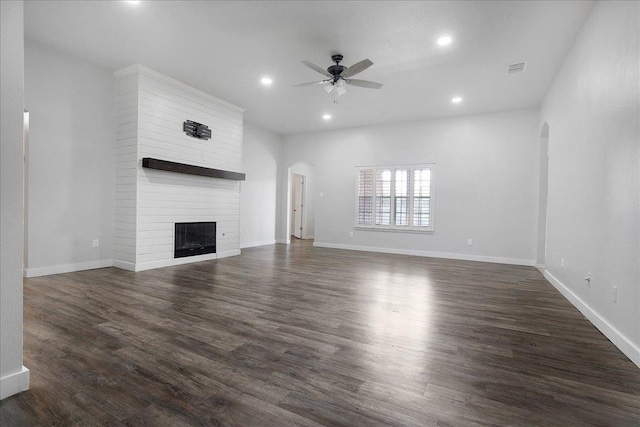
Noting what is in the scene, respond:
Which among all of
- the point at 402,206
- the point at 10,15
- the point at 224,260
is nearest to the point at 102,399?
the point at 10,15

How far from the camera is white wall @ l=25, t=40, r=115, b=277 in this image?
14.1 feet

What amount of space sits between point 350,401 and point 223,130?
5928 mm

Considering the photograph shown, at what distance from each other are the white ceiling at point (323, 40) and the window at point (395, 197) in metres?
2.08

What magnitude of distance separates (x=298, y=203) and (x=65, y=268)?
7.34m

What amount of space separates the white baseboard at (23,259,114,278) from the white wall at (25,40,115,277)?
12mm

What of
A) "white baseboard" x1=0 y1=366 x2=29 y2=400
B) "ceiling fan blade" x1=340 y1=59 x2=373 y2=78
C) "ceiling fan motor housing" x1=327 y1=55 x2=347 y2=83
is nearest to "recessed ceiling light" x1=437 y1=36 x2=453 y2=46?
"ceiling fan blade" x1=340 y1=59 x2=373 y2=78

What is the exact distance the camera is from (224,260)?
6.17m

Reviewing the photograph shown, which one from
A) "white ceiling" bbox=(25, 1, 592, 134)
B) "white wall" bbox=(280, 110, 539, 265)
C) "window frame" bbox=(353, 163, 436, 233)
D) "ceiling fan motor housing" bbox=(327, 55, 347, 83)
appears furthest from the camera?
"window frame" bbox=(353, 163, 436, 233)

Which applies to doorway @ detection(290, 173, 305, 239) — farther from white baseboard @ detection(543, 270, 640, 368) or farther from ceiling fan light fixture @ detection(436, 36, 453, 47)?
white baseboard @ detection(543, 270, 640, 368)

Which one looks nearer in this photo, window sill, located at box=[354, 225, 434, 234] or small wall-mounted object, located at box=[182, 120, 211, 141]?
small wall-mounted object, located at box=[182, 120, 211, 141]

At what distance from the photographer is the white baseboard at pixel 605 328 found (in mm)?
2246

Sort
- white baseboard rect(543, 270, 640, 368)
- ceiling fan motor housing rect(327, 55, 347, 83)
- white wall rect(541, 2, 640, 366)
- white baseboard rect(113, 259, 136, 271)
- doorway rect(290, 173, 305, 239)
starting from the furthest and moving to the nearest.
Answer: doorway rect(290, 173, 305, 239), white baseboard rect(113, 259, 136, 271), ceiling fan motor housing rect(327, 55, 347, 83), white wall rect(541, 2, 640, 366), white baseboard rect(543, 270, 640, 368)

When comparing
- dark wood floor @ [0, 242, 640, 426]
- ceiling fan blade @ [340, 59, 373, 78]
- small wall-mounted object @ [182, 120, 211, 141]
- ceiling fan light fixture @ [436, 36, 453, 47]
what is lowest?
dark wood floor @ [0, 242, 640, 426]

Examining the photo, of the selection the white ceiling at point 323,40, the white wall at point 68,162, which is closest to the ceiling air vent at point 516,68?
the white ceiling at point 323,40
